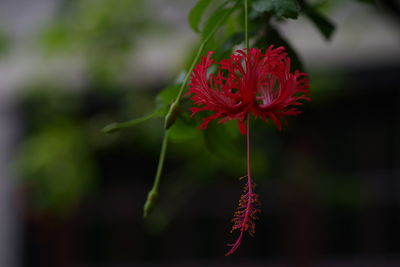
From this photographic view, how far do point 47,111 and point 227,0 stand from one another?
1.33 m

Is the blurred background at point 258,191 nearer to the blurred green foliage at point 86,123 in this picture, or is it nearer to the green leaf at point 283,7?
the blurred green foliage at point 86,123

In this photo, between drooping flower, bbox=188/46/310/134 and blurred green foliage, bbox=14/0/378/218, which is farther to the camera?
blurred green foliage, bbox=14/0/378/218

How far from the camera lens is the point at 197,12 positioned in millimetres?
784

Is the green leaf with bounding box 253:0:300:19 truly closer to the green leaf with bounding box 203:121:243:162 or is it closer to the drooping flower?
the drooping flower

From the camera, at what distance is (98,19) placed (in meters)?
1.68

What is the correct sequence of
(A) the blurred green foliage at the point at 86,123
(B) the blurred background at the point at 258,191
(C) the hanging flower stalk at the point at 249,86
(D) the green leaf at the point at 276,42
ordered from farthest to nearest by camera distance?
(B) the blurred background at the point at 258,191 → (A) the blurred green foliage at the point at 86,123 → (D) the green leaf at the point at 276,42 → (C) the hanging flower stalk at the point at 249,86

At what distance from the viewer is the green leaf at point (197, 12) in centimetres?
76

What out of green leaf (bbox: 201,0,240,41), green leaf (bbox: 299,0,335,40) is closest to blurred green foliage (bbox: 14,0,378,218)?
green leaf (bbox: 299,0,335,40)

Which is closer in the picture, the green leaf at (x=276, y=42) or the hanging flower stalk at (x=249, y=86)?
the hanging flower stalk at (x=249, y=86)

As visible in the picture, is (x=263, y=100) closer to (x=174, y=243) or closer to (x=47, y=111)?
(x=47, y=111)

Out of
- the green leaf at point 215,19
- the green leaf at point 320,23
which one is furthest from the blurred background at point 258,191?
the green leaf at point 215,19

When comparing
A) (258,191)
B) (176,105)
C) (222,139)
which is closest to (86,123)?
(222,139)

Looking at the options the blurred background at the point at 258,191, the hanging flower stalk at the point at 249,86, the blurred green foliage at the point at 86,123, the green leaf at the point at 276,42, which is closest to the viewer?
the hanging flower stalk at the point at 249,86

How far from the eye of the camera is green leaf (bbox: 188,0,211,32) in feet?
2.51
